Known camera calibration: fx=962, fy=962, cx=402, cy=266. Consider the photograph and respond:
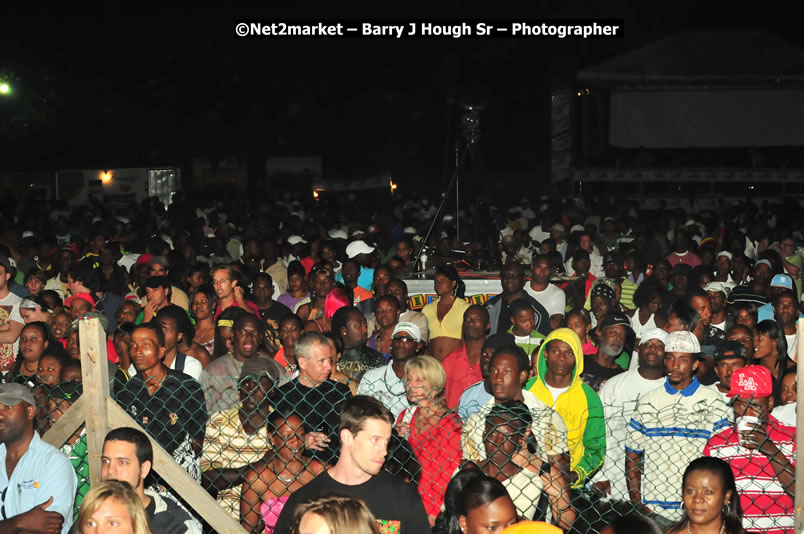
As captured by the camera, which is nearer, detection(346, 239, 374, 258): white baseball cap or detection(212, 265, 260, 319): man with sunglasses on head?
detection(212, 265, 260, 319): man with sunglasses on head

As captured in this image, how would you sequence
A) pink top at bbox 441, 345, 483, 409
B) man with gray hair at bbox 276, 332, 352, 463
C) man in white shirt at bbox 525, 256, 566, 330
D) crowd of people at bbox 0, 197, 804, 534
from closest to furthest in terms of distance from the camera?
1. crowd of people at bbox 0, 197, 804, 534
2. man with gray hair at bbox 276, 332, 352, 463
3. pink top at bbox 441, 345, 483, 409
4. man in white shirt at bbox 525, 256, 566, 330

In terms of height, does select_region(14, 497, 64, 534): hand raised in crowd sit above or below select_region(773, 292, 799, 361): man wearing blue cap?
below

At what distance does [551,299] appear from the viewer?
955 centimetres

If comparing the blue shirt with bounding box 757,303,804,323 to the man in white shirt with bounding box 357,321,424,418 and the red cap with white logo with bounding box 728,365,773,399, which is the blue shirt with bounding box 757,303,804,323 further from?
the man in white shirt with bounding box 357,321,424,418

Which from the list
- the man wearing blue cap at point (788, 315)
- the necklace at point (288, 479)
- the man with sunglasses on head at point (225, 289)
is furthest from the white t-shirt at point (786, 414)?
the man with sunglasses on head at point (225, 289)

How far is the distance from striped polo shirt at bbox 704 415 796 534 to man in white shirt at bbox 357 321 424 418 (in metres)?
2.21

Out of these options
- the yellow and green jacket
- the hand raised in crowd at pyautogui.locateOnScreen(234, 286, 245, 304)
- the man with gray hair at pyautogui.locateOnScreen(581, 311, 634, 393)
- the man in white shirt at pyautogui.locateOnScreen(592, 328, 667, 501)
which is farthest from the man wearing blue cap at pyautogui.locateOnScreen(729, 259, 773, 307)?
the hand raised in crowd at pyautogui.locateOnScreen(234, 286, 245, 304)

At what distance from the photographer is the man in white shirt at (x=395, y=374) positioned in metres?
6.70

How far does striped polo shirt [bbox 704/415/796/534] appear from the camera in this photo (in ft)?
17.1

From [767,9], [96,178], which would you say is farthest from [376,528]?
[767,9]

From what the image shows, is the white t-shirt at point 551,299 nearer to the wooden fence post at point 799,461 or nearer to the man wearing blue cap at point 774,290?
the man wearing blue cap at point 774,290

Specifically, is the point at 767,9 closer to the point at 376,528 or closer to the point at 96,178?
the point at 96,178

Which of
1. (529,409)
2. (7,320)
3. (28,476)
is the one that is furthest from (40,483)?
(7,320)

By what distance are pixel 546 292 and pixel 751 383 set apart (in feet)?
12.7
